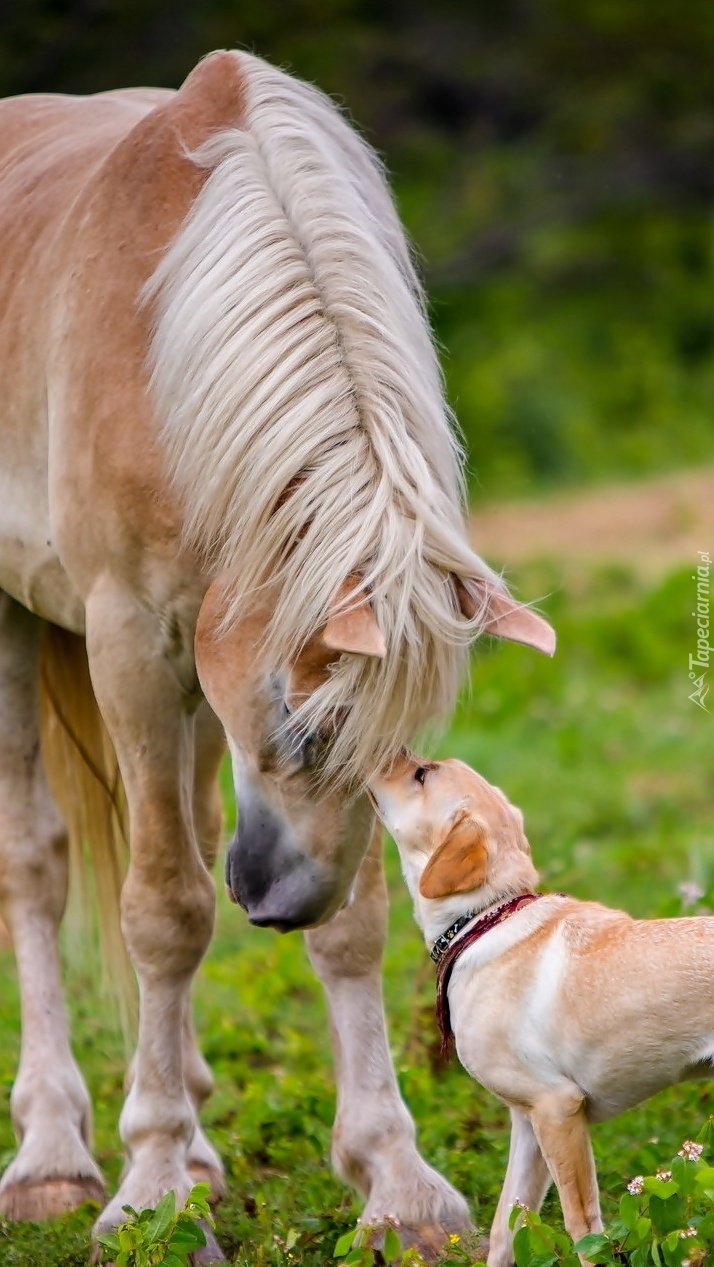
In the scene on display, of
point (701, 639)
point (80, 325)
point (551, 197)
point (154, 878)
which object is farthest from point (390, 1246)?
point (551, 197)

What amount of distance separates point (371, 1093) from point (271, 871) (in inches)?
28.2

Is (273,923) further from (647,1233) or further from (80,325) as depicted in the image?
(80,325)

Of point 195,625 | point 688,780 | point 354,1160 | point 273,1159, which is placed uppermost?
point 195,625

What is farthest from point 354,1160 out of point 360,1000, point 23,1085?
point 23,1085

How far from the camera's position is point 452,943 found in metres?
2.71

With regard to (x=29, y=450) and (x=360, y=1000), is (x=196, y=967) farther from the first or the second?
(x=29, y=450)

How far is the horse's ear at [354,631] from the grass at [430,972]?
583mm

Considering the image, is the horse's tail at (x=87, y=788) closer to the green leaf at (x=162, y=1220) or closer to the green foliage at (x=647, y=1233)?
the green leaf at (x=162, y=1220)

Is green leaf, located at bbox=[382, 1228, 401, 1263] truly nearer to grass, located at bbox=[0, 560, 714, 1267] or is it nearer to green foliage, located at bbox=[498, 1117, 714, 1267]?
green foliage, located at bbox=[498, 1117, 714, 1267]

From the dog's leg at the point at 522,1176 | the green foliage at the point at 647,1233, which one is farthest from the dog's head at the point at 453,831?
the green foliage at the point at 647,1233

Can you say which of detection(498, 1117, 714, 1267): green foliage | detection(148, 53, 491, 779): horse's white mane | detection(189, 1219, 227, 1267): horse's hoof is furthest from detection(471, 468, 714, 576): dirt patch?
detection(498, 1117, 714, 1267): green foliage

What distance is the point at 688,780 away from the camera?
21.6 feet

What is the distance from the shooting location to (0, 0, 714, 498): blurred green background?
13.0 metres

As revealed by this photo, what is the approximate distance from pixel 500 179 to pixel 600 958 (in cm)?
1242
